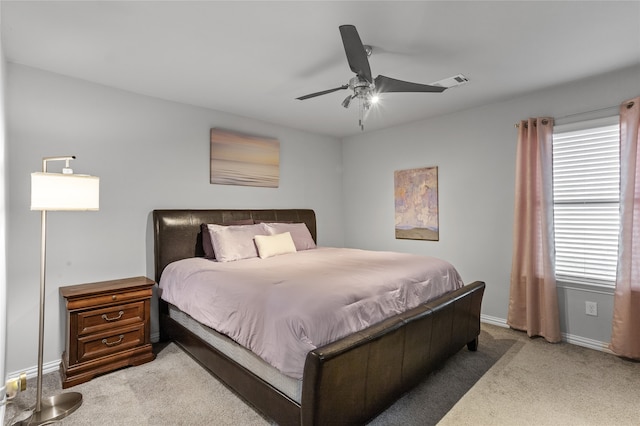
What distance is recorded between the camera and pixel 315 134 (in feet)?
16.8

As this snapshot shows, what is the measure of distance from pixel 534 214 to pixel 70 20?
4.15m

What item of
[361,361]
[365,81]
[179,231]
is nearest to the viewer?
[361,361]

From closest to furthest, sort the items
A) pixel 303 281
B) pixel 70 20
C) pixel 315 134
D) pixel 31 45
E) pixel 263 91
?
pixel 70 20 < pixel 303 281 < pixel 31 45 < pixel 263 91 < pixel 315 134

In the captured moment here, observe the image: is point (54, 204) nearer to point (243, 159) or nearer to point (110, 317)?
point (110, 317)

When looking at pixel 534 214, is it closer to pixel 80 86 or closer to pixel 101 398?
pixel 101 398

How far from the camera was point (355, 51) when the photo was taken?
194cm

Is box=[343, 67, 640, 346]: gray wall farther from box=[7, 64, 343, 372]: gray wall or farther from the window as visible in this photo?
box=[7, 64, 343, 372]: gray wall

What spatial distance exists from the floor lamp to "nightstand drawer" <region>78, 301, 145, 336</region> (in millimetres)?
339

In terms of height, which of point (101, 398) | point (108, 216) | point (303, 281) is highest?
point (108, 216)

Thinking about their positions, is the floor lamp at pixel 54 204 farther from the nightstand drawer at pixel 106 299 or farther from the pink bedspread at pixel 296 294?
the pink bedspread at pixel 296 294

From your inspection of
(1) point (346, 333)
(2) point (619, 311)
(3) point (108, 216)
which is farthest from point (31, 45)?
(2) point (619, 311)

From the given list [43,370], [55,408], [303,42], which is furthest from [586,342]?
[43,370]

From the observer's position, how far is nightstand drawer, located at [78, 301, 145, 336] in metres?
2.53

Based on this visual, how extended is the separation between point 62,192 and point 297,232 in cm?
242
